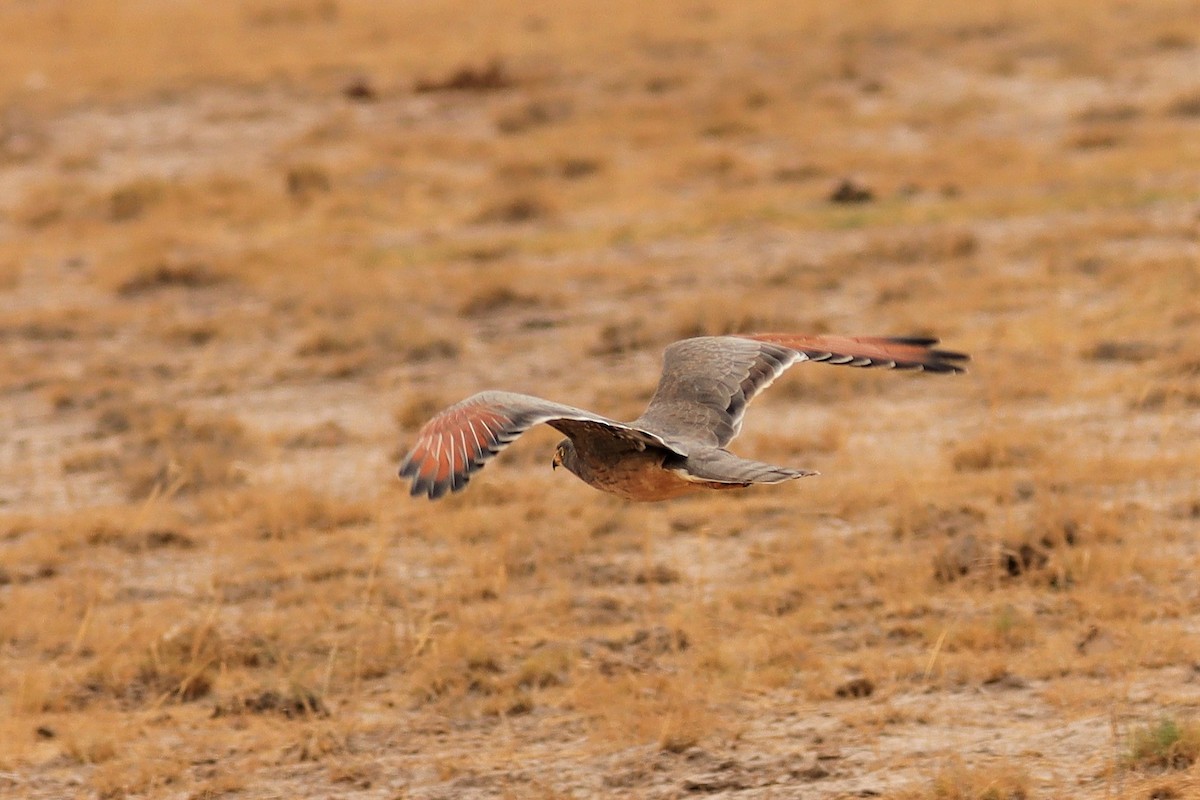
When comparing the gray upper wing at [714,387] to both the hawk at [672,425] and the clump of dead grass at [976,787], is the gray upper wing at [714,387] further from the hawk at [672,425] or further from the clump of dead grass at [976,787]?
the clump of dead grass at [976,787]

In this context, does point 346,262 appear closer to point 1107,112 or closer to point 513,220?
point 513,220

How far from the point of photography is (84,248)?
55.3 ft

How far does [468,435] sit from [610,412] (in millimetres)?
6046

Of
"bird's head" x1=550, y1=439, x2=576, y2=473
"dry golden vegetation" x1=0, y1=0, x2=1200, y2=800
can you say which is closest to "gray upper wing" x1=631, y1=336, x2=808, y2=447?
"bird's head" x1=550, y1=439, x2=576, y2=473

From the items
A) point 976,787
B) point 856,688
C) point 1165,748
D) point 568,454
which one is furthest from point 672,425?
point 1165,748

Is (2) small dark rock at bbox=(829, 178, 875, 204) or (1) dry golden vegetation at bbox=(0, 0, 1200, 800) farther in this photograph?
(2) small dark rock at bbox=(829, 178, 875, 204)

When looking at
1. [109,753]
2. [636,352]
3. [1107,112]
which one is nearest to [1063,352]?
[636,352]

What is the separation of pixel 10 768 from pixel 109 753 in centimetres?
36

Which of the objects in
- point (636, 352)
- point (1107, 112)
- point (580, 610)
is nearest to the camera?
point (580, 610)

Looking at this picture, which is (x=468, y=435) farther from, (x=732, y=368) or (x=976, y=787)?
(x=976, y=787)

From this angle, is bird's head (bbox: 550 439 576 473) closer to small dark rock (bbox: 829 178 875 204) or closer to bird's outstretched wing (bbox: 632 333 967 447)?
bird's outstretched wing (bbox: 632 333 967 447)

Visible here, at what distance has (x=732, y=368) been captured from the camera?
247 inches

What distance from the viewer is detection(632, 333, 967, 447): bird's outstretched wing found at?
5.85 m

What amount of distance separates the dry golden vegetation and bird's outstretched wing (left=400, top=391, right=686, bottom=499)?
1629mm
